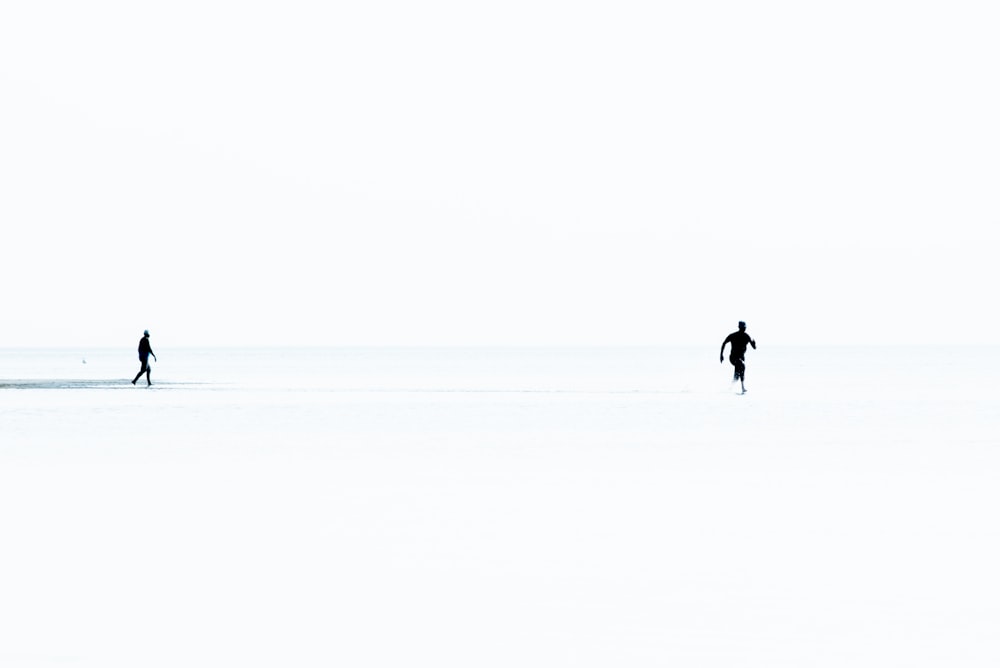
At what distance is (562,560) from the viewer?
9641 millimetres

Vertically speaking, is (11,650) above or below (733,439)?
below

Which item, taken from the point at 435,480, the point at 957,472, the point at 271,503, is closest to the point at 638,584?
the point at 271,503

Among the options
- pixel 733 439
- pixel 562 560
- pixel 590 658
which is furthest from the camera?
pixel 733 439

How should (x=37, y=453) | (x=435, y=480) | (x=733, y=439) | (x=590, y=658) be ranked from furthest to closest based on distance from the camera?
(x=733, y=439)
(x=37, y=453)
(x=435, y=480)
(x=590, y=658)

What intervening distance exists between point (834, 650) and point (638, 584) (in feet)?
6.41

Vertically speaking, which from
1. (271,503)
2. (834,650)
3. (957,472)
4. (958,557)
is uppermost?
(957,472)

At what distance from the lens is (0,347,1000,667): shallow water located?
7.29 m

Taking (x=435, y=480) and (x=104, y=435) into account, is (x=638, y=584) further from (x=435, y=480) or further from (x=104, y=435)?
(x=104, y=435)

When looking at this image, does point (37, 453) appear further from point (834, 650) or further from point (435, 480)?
point (834, 650)

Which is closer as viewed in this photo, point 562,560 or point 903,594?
point 903,594

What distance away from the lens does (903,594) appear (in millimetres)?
8422

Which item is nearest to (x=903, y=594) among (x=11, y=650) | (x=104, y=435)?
(x=11, y=650)

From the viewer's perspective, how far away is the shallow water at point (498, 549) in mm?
7285

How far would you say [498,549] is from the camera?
10102mm
